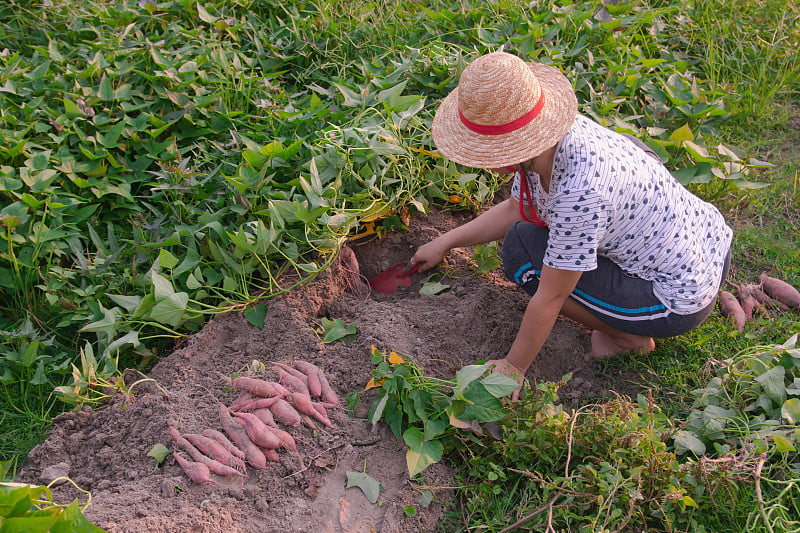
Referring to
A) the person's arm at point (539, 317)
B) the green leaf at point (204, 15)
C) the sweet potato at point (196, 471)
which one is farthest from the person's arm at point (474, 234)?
the green leaf at point (204, 15)

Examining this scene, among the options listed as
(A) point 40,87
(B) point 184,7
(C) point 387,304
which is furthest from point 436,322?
(B) point 184,7

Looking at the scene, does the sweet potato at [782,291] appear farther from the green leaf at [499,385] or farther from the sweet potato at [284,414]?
the sweet potato at [284,414]

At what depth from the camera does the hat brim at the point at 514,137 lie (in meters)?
1.70

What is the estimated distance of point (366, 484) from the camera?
1.77 metres

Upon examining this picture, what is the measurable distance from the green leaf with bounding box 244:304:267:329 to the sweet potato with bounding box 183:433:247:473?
53 centimetres

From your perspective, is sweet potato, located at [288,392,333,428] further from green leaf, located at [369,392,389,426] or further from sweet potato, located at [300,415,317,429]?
green leaf, located at [369,392,389,426]

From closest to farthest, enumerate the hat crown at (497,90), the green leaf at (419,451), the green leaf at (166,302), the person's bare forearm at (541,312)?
the hat crown at (497,90) → the green leaf at (419,451) → the person's bare forearm at (541,312) → the green leaf at (166,302)

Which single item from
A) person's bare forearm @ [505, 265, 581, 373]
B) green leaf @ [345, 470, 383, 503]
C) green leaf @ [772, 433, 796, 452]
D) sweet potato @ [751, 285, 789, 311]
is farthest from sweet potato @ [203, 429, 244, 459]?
sweet potato @ [751, 285, 789, 311]

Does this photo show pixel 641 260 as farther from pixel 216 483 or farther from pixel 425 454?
pixel 216 483

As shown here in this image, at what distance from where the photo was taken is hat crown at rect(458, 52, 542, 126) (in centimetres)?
163

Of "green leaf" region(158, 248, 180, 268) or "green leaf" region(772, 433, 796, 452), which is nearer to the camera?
"green leaf" region(772, 433, 796, 452)

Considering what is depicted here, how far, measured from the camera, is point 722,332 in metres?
2.31

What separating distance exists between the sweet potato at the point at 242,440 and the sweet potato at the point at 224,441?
2 centimetres

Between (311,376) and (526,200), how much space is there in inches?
36.9
